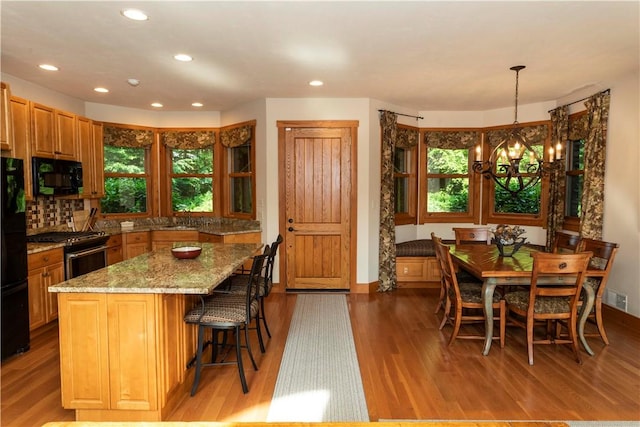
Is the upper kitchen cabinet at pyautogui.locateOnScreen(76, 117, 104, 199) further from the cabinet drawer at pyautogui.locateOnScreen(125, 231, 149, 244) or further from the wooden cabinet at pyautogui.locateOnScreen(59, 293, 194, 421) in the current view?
the wooden cabinet at pyautogui.locateOnScreen(59, 293, 194, 421)

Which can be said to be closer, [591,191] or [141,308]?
[141,308]

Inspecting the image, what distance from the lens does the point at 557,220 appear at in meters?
5.23

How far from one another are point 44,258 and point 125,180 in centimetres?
240

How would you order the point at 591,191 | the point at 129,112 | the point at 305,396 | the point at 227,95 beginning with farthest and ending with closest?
the point at 129,112 → the point at 227,95 → the point at 591,191 → the point at 305,396

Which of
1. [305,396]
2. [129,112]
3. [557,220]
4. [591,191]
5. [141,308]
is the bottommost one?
[305,396]

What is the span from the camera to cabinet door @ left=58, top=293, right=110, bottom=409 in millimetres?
2303

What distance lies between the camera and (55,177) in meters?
4.34

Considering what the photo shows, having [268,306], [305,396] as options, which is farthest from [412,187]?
[305,396]

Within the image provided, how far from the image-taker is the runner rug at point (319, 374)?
99.6 inches

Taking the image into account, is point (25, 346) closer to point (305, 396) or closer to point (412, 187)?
point (305, 396)

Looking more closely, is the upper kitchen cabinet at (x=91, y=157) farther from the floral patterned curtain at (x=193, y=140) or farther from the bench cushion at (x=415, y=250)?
the bench cushion at (x=415, y=250)

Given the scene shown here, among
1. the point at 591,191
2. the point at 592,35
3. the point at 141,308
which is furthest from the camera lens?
the point at 591,191

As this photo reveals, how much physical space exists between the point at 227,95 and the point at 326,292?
2.95m

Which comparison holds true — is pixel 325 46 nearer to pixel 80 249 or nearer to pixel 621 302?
pixel 80 249
